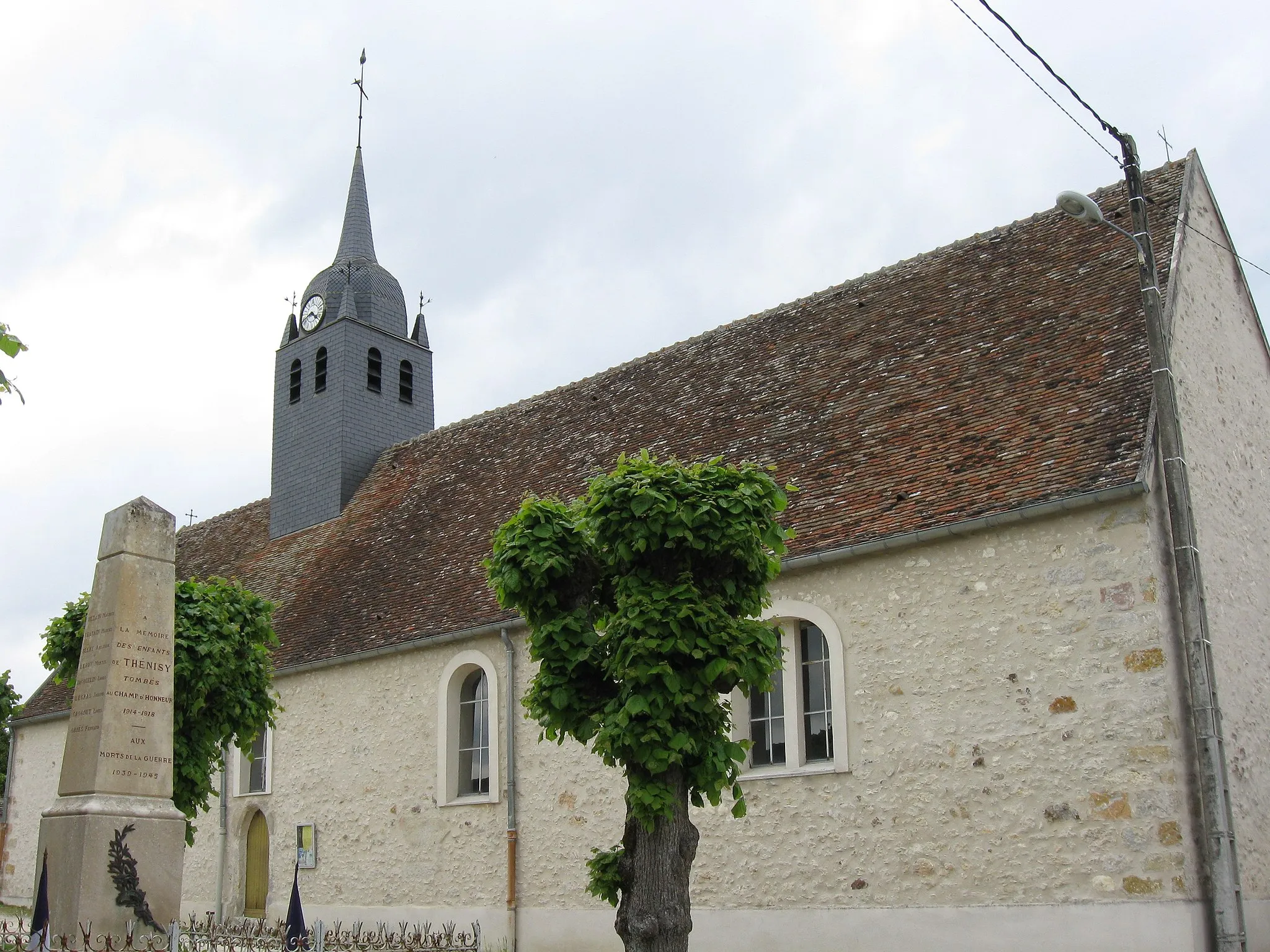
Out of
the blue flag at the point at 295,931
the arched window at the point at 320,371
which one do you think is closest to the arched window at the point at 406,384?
the arched window at the point at 320,371

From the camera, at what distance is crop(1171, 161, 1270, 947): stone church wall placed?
11.3 m

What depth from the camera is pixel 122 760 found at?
28.6 feet

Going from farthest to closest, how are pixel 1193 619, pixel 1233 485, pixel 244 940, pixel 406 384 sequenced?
pixel 406 384
pixel 1233 485
pixel 244 940
pixel 1193 619

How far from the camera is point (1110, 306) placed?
1342 centimetres

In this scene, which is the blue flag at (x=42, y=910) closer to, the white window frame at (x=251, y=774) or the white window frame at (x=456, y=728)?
the white window frame at (x=456, y=728)

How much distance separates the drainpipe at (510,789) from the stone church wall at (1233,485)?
7.80m

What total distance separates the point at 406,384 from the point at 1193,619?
700 inches

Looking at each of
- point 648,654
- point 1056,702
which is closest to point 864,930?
point 1056,702

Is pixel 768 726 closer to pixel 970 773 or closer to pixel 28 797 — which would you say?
pixel 970 773

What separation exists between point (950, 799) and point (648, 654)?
3.99m

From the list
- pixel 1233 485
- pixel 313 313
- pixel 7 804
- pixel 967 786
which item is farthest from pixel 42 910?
pixel 313 313

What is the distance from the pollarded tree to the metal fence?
2795mm

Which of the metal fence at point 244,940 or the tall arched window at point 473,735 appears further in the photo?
the tall arched window at point 473,735

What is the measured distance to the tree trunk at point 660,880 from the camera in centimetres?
885
